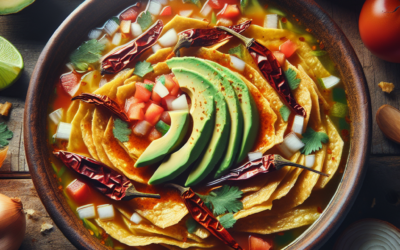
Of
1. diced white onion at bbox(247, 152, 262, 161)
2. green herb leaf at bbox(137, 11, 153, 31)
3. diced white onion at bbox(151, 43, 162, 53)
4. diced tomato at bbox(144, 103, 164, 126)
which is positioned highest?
green herb leaf at bbox(137, 11, 153, 31)

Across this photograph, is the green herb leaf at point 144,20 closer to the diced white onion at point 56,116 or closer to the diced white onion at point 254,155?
the diced white onion at point 56,116

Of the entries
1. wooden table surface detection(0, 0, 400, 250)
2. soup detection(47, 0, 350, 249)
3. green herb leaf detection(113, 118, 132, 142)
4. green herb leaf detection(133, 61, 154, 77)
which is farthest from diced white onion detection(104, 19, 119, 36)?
green herb leaf detection(113, 118, 132, 142)

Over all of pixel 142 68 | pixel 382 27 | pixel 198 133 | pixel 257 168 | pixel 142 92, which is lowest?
pixel 257 168

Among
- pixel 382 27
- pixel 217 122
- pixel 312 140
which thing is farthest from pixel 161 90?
pixel 382 27

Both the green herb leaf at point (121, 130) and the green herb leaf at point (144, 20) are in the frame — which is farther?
the green herb leaf at point (144, 20)

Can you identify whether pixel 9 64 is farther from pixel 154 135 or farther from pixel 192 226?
pixel 192 226

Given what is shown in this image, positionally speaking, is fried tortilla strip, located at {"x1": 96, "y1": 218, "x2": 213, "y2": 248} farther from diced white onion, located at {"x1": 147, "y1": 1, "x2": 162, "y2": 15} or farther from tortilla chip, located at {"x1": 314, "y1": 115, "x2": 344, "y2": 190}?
diced white onion, located at {"x1": 147, "y1": 1, "x2": 162, "y2": 15}

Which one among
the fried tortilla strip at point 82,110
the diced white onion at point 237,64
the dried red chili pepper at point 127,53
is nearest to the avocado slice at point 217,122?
the diced white onion at point 237,64
